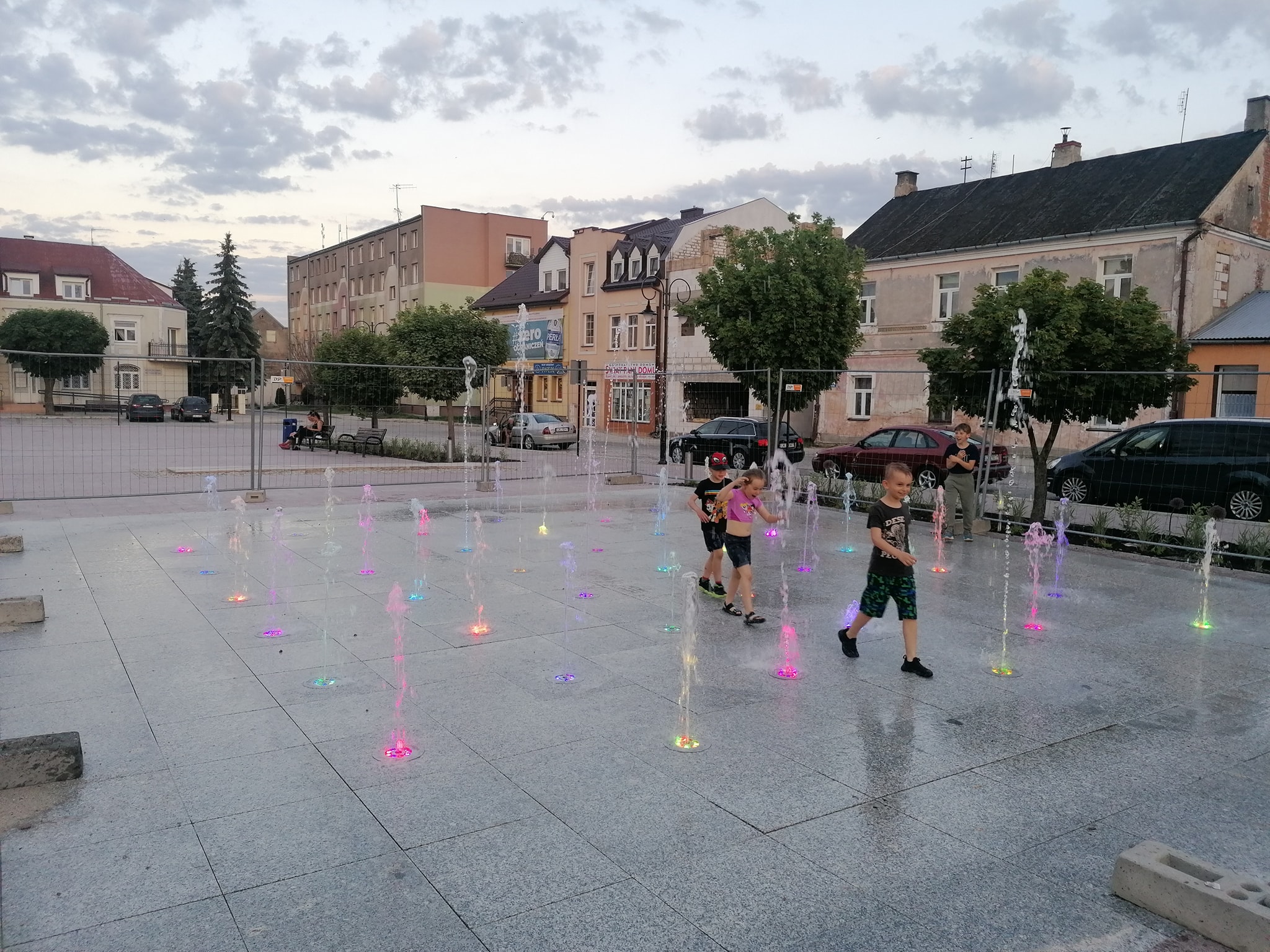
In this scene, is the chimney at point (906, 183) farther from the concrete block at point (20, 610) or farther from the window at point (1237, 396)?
the concrete block at point (20, 610)

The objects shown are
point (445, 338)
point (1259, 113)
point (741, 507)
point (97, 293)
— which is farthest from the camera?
point (97, 293)

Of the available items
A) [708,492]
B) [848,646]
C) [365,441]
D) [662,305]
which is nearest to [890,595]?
[848,646]

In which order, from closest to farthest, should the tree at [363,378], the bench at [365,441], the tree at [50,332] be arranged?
the bench at [365,441] → the tree at [363,378] → the tree at [50,332]

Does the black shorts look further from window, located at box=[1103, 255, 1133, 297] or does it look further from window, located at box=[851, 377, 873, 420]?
window, located at box=[851, 377, 873, 420]

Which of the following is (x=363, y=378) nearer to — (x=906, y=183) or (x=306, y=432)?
(x=306, y=432)

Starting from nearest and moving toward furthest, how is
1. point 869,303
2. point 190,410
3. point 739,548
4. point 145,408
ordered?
point 739,548
point 869,303
point 145,408
point 190,410

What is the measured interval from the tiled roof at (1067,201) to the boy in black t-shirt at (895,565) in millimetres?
23723

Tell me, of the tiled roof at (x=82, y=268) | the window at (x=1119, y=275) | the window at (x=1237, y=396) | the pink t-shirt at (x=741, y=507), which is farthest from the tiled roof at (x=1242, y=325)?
the tiled roof at (x=82, y=268)

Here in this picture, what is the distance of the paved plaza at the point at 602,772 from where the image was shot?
3.50 m

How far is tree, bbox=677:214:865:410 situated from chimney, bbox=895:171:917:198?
1201cm

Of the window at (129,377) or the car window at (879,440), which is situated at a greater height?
the window at (129,377)

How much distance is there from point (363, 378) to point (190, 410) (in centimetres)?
1546

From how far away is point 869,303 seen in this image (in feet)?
109

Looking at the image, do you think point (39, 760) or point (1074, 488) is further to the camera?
point (1074, 488)
